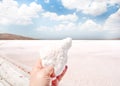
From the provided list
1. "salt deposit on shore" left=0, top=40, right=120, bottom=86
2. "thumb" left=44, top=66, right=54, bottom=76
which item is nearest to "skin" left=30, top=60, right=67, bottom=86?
"thumb" left=44, top=66, right=54, bottom=76

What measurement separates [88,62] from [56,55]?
73.3 inches

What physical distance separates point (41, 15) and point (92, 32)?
3.09 feet

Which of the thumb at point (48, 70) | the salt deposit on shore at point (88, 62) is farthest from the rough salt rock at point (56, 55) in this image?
the salt deposit on shore at point (88, 62)

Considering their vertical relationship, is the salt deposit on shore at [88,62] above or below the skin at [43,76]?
below

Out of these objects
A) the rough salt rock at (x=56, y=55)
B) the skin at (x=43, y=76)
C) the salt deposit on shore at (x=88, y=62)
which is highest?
the rough salt rock at (x=56, y=55)

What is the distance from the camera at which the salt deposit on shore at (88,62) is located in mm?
1884

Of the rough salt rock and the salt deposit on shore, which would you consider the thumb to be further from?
the salt deposit on shore

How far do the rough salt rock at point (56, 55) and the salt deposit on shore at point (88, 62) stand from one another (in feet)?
2.65

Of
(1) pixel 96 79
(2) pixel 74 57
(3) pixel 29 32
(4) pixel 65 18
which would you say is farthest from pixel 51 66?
(3) pixel 29 32

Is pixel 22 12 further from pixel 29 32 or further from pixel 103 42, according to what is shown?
pixel 103 42

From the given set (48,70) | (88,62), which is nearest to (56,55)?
(48,70)

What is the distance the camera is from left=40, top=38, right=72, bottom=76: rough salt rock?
0.60 metres

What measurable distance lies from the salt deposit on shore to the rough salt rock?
0.81 m

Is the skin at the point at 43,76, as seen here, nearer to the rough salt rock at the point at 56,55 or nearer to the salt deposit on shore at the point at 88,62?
the rough salt rock at the point at 56,55
